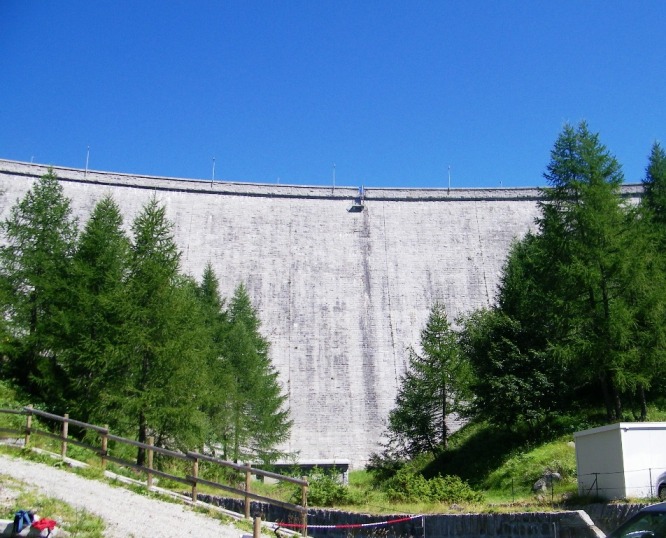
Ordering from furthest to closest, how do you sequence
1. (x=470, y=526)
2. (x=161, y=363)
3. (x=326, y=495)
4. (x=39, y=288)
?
(x=39, y=288), (x=161, y=363), (x=326, y=495), (x=470, y=526)

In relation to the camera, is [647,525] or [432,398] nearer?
[647,525]

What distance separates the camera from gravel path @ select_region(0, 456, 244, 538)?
10.1 m

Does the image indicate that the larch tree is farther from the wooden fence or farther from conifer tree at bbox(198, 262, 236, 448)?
the wooden fence

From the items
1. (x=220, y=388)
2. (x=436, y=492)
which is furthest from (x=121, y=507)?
(x=220, y=388)

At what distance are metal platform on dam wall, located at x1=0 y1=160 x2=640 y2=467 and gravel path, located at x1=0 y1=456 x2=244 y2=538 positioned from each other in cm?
2186

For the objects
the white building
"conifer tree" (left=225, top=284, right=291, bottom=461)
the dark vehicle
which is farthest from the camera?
"conifer tree" (left=225, top=284, right=291, bottom=461)

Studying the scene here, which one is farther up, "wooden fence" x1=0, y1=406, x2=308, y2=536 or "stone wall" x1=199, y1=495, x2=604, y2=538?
"wooden fence" x1=0, y1=406, x2=308, y2=536

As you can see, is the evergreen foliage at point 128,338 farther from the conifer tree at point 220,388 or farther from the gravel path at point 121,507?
the gravel path at point 121,507

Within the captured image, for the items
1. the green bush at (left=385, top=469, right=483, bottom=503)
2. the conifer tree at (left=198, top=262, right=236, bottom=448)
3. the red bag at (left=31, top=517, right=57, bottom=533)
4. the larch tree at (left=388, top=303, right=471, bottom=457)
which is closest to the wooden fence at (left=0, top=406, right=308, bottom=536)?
the red bag at (left=31, top=517, right=57, bottom=533)

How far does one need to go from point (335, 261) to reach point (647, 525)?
1350 inches

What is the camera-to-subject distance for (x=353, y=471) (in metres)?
32.9

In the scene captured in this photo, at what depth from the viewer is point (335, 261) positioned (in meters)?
42.0

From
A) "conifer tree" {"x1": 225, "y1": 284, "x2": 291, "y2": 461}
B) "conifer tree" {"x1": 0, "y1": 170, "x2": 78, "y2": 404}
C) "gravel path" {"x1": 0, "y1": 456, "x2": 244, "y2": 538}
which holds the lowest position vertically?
"gravel path" {"x1": 0, "y1": 456, "x2": 244, "y2": 538}

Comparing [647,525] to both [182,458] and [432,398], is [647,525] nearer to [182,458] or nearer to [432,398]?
[182,458]
